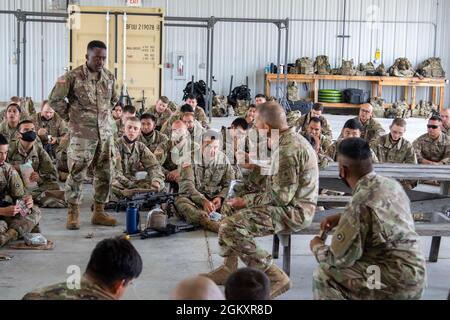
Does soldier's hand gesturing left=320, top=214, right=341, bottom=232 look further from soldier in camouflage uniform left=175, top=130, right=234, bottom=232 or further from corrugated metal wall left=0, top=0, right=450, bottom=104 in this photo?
corrugated metal wall left=0, top=0, right=450, bottom=104

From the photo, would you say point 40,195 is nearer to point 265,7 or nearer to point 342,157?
point 342,157

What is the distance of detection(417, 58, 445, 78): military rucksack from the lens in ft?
73.7

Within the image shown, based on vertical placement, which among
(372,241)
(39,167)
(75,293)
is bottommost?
(39,167)

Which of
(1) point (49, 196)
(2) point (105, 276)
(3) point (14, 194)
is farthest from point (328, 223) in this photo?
(1) point (49, 196)

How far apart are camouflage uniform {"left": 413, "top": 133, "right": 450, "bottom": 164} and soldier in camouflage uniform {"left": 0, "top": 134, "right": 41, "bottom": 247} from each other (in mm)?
5595

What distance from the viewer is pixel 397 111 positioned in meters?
21.3

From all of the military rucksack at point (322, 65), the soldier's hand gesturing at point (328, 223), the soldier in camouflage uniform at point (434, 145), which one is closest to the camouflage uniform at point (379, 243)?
the soldier's hand gesturing at point (328, 223)

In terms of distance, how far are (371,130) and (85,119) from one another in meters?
4.95

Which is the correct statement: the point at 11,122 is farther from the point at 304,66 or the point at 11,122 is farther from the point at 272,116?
the point at 304,66

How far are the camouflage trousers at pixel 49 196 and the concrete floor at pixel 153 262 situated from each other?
505 mm

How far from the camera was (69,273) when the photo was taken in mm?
5711

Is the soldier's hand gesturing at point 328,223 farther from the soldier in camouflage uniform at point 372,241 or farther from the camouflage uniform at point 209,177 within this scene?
Answer: the camouflage uniform at point 209,177

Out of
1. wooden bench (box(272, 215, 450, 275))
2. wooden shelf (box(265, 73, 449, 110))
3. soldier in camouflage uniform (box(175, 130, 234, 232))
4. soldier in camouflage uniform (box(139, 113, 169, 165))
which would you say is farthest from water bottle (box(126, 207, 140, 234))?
wooden shelf (box(265, 73, 449, 110))
